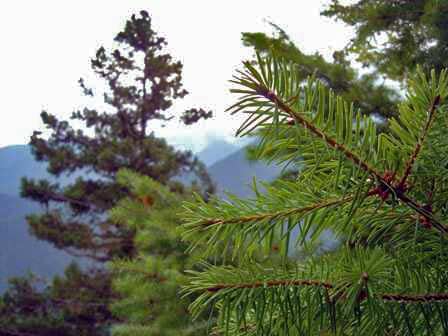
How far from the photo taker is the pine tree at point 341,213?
320mm

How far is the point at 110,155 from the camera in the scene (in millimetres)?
8898

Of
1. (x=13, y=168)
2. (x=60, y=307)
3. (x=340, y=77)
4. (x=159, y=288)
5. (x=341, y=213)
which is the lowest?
(x=60, y=307)

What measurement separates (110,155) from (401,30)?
6.89 m

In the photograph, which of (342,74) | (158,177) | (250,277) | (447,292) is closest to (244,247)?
(250,277)

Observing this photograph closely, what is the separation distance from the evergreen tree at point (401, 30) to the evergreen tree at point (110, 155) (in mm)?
6242

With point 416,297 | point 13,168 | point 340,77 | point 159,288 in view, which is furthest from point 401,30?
point 13,168

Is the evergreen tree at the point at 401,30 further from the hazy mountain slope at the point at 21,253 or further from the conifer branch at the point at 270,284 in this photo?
the hazy mountain slope at the point at 21,253

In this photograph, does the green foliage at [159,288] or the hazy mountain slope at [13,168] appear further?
the hazy mountain slope at [13,168]

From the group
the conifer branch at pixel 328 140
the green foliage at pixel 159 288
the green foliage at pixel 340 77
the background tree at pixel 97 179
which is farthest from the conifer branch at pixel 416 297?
A: the background tree at pixel 97 179

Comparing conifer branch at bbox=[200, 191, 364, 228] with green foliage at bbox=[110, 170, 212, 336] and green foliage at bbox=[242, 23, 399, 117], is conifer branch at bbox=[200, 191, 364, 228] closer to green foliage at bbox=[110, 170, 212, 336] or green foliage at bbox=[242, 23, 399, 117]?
green foliage at bbox=[110, 170, 212, 336]

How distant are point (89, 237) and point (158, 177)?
1948 mm

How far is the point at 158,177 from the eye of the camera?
9211 mm

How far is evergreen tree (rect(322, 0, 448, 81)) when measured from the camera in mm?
2590

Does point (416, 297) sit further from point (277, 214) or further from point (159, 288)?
point (159, 288)
